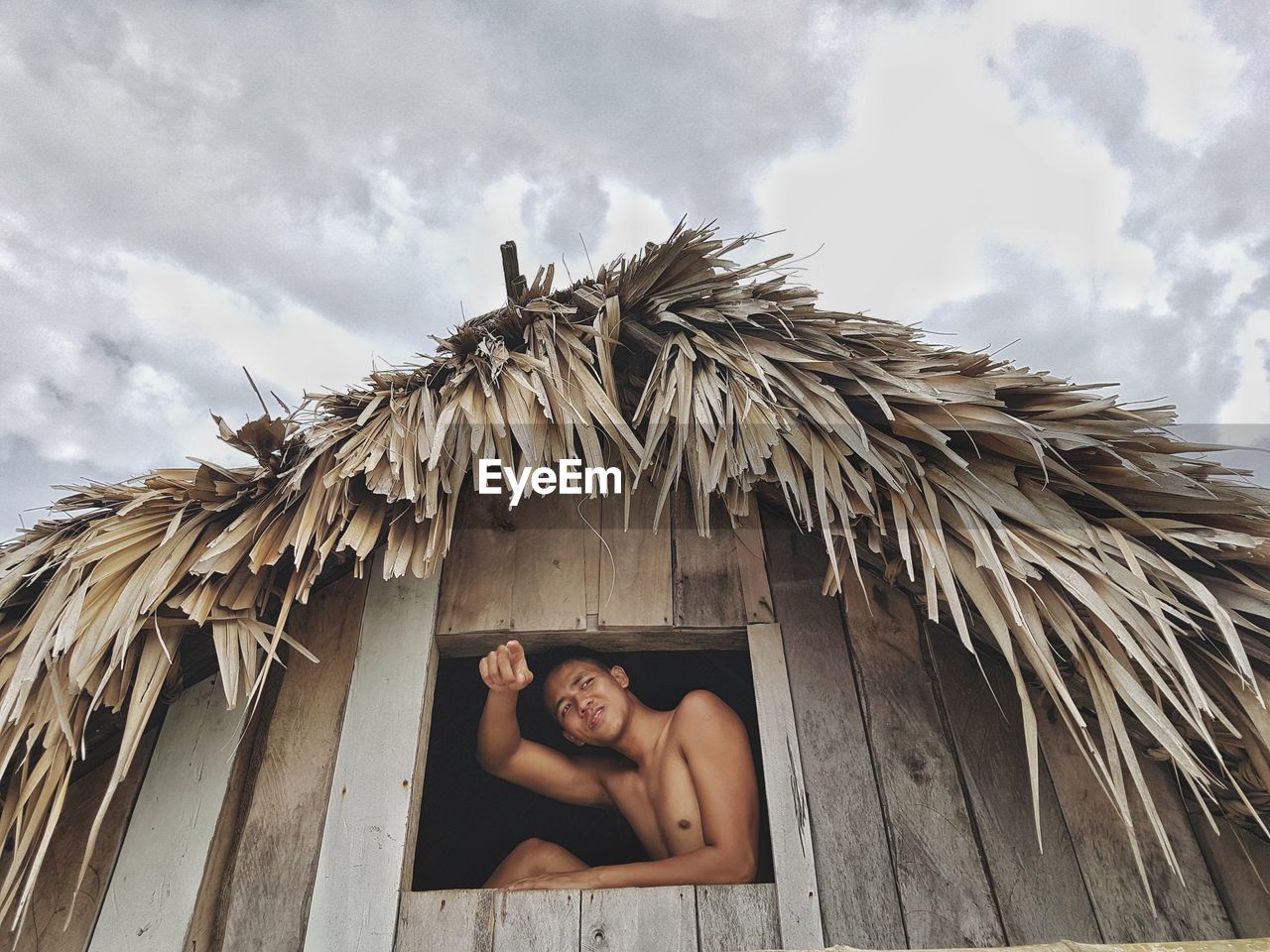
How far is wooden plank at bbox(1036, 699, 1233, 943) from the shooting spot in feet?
4.76

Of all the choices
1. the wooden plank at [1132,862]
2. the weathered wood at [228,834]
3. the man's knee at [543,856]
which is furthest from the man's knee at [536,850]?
the wooden plank at [1132,862]

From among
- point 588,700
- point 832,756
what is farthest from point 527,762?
point 832,756

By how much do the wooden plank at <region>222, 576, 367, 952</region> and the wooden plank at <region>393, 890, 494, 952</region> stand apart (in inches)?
7.7

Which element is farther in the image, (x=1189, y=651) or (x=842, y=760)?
(x=842, y=760)

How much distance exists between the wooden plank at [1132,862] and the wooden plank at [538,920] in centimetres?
102

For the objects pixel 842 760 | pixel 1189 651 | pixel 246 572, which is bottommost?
pixel 842 760

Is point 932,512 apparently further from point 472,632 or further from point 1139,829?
point 472,632

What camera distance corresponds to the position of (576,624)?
1753 mm

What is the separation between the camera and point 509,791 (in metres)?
2.01

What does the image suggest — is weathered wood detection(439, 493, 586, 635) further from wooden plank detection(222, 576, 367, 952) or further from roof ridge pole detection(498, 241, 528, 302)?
roof ridge pole detection(498, 241, 528, 302)

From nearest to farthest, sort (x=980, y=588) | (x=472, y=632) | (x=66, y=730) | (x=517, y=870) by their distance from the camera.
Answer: (x=66, y=730), (x=980, y=588), (x=517, y=870), (x=472, y=632)

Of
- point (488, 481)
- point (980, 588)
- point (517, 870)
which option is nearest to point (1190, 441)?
point (980, 588)

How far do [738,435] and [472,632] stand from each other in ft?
2.51

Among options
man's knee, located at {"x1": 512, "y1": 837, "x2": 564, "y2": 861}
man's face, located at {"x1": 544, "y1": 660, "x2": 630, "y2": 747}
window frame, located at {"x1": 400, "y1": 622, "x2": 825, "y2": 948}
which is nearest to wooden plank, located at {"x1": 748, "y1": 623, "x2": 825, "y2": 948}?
window frame, located at {"x1": 400, "y1": 622, "x2": 825, "y2": 948}
